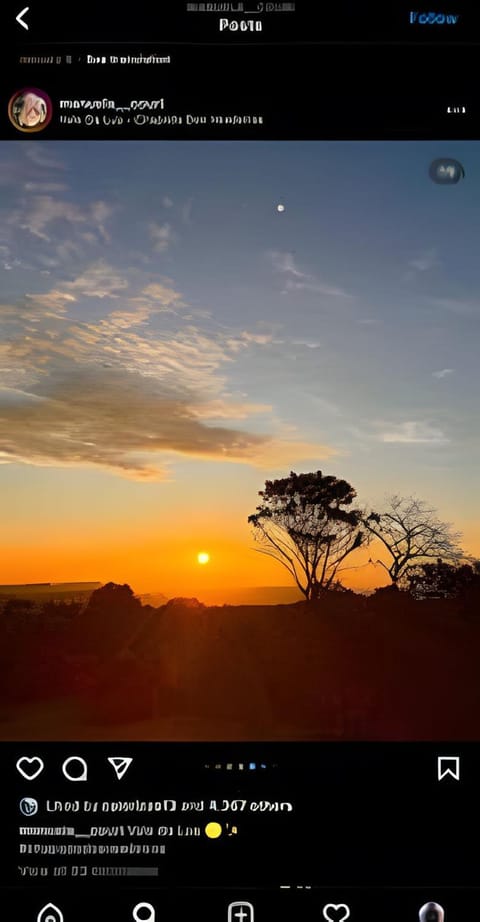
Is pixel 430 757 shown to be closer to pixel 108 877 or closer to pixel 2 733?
pixel 108 877

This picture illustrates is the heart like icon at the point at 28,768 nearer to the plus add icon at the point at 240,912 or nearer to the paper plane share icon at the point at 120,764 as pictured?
the paper plane share icon at the point at 120,764

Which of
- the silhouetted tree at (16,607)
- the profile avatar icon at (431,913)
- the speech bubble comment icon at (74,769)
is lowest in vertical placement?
the profile avatar icon at (431,913)

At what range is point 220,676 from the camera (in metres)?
1.61

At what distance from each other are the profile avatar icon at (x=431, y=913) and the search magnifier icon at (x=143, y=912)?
2.11ft

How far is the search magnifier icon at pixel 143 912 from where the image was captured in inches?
63.4

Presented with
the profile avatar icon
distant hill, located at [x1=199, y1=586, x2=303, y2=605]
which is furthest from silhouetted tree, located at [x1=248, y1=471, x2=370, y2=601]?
the profile avatar icon

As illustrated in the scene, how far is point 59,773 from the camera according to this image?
63.9 inches

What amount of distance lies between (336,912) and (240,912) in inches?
9.1
